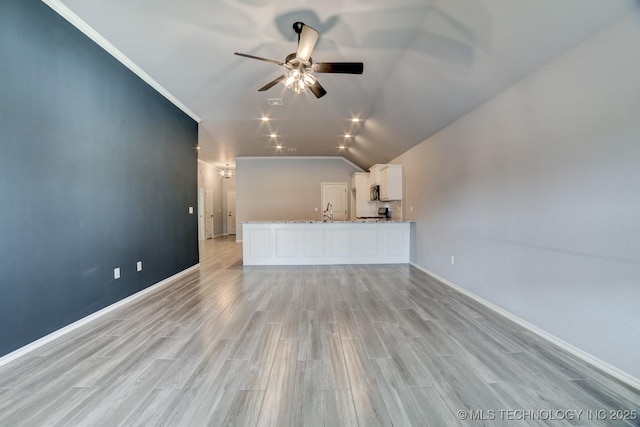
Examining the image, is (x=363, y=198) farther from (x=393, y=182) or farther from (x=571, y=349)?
(x=571, y=349)

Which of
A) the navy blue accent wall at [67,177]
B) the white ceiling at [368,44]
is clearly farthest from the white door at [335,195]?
the navy blue accent wall at [67,177]

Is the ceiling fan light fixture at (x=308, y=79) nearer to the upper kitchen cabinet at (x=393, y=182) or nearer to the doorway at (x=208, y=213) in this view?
the upper kitchen cabinet at (x=393, y=182)

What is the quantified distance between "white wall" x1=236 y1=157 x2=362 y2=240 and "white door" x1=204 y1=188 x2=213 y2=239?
2103mm

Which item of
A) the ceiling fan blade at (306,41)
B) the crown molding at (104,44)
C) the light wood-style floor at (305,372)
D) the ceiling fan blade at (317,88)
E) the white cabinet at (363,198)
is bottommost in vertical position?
the light wood-style floor at (305,372)

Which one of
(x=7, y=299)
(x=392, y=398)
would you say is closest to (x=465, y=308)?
(x=392, y=398)

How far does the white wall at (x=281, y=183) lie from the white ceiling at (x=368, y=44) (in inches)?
168

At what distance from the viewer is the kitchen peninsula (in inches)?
202

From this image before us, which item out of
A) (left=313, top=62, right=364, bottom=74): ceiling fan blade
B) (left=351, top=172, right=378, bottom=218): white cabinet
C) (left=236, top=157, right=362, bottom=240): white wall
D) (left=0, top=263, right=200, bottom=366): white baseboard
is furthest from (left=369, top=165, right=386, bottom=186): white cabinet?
(left=0, top=263, right=200, bottom=366): white baseboard

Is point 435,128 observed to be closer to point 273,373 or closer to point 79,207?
point 273,373

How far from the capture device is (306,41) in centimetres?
228

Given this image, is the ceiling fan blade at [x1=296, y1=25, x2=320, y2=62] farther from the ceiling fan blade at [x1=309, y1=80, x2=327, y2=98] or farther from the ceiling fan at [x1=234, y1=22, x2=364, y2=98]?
the ceiling fan blade at [x1=309, y1=80, x2=327, y2=98]

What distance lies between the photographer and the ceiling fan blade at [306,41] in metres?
2.16

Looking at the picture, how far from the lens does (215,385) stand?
1597 millimetres

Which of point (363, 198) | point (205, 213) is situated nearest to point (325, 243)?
point (363, 198)
